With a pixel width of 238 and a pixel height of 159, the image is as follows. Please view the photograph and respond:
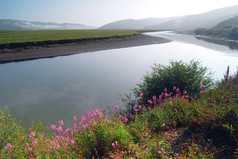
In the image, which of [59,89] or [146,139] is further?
[59,89]

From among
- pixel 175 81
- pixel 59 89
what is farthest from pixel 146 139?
pixel 59 89

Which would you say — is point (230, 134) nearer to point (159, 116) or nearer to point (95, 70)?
point (159, 116)

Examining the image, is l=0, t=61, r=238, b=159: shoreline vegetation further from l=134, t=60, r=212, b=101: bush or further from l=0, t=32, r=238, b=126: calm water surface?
l=0, t=32, r=238, b=126: calm water surface

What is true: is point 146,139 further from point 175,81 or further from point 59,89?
point 59,89

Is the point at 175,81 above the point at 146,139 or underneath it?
underneath

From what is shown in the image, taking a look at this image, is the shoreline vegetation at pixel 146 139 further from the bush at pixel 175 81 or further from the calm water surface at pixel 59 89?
the calm water surface at pixel 59 89

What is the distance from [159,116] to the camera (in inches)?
174

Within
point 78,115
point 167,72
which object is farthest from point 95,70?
point 167,72

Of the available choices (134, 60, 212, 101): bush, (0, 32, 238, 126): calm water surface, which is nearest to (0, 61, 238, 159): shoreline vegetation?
(134, 60, 212, 101): bush

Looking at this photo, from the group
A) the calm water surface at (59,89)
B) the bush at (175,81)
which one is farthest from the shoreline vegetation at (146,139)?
the calm water surface at (59,89)

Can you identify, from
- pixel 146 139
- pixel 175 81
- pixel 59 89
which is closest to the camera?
pixel 146 139

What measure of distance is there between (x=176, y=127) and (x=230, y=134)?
4.57ft

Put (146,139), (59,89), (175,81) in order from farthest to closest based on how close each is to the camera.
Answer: (59,89), (175,81), (146,139)

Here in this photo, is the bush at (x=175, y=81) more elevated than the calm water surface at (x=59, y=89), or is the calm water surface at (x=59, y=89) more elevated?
the bush at (x=175, y=81)
